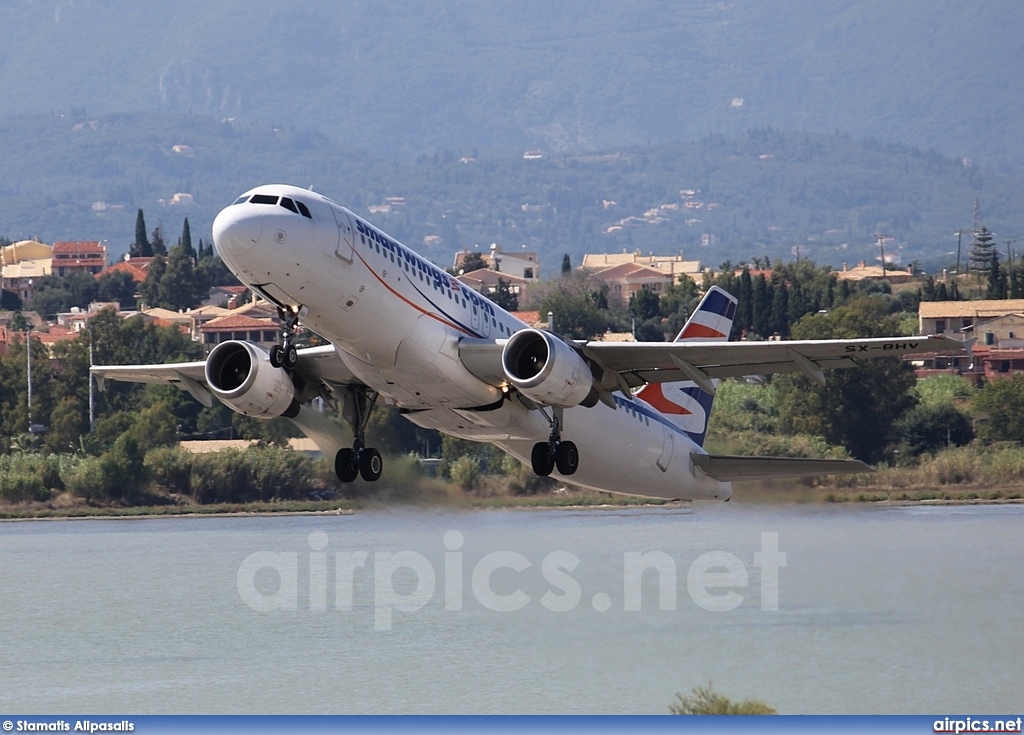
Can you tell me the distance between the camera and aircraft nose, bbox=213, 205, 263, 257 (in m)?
27.2

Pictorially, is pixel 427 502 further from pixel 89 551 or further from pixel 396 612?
pixel 89 551

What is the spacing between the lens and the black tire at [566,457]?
3275cm

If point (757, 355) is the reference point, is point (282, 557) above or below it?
below

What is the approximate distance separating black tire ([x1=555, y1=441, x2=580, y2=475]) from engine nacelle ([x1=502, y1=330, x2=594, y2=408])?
144 cm

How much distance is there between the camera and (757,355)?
32.2 metres

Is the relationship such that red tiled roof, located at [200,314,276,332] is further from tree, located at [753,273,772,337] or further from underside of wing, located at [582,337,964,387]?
underside of wing, located at [582,337,964,387]

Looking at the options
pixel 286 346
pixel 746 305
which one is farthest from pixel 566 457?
pixel 746 305

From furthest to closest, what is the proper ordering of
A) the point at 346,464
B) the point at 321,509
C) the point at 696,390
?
the point at 321,509, the point at 696,390, the point at 346,464

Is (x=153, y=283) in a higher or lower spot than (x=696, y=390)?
higher

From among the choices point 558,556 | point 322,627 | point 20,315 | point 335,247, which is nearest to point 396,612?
point 322,627

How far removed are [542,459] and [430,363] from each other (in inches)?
140

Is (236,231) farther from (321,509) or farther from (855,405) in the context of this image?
(855,405)

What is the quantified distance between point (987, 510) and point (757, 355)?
33.1 metres

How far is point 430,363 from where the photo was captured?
30625 millimetres
